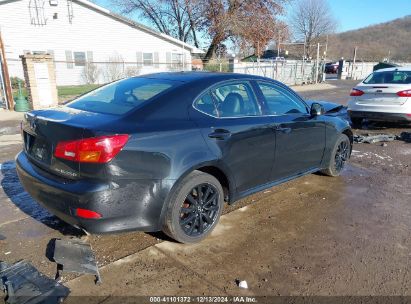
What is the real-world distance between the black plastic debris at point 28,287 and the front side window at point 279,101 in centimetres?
276

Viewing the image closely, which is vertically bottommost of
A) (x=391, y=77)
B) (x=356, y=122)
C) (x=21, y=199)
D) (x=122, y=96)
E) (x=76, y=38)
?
(x=356, y=122)

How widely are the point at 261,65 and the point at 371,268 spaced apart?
22.5m

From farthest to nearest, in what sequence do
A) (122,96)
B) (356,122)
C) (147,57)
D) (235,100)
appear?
(147,57) → (356,122) → (235,100) → (122,96)

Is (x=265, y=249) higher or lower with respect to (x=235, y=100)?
lower

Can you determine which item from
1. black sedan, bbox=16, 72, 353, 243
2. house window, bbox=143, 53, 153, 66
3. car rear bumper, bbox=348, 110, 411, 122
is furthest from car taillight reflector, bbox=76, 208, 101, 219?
house window, bbox=143, 53, 153, 66

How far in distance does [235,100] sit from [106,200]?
68.5 inches

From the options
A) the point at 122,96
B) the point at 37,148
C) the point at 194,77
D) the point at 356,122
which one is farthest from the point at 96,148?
the point at 356,122

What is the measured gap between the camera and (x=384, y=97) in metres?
8.52

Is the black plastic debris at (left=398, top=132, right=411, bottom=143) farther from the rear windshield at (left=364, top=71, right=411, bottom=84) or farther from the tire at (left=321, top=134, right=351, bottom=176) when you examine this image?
the tire at (left=321, top=134, right=351, bottom=176)

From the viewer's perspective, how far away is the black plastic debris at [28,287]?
8.38 ft

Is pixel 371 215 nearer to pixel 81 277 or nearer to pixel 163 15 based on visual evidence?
pixel 81 277

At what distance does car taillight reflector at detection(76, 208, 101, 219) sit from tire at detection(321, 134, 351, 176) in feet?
11.9

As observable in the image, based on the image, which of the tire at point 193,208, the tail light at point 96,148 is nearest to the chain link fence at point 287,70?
the tire at point 193,208

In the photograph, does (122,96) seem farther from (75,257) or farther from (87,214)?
(75,257)
